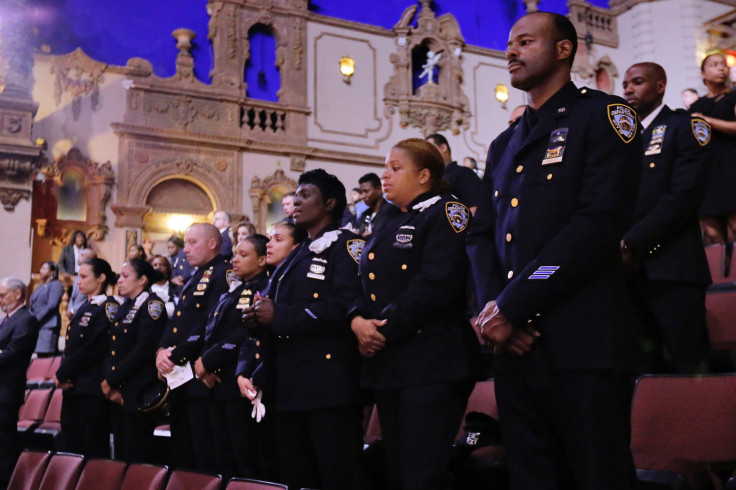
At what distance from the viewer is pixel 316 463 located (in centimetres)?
278

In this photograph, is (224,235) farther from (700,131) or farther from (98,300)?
(700,131)

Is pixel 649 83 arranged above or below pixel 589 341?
above

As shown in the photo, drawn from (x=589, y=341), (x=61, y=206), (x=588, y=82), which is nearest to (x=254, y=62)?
(x=61, y=206)

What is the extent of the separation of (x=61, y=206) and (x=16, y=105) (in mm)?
1846

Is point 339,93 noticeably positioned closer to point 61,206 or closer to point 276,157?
point 276,157

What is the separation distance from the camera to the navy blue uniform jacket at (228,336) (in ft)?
11.0

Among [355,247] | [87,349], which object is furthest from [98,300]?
[355,247]

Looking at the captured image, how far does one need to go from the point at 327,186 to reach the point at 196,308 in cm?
131

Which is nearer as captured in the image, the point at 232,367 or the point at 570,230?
the point at 570,230

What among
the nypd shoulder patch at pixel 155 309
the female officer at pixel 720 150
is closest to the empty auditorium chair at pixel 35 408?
the nypd shoulder patch at pixel 155 309

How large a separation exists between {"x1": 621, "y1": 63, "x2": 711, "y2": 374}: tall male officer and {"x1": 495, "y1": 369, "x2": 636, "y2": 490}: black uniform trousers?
1.00 m

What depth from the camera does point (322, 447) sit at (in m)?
2.57

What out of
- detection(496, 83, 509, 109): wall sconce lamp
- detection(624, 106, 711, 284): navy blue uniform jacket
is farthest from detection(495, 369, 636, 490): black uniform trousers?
detection(496, 83, 509, 109): wall sconce lamp

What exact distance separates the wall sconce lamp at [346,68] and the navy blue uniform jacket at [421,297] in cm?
1042
